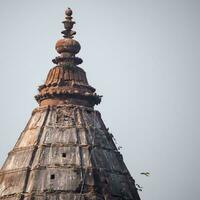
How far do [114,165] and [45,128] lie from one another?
453 cm

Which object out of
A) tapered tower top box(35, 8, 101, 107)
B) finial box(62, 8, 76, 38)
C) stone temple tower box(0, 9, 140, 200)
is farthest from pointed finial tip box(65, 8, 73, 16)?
stone temple tower box(0, 9, 140, 200)

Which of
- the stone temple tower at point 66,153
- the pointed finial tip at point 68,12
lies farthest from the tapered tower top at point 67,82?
the pointed finial tip at point 68,12

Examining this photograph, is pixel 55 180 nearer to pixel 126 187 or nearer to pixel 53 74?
pixel 126 187

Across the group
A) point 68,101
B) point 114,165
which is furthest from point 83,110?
point 114,165

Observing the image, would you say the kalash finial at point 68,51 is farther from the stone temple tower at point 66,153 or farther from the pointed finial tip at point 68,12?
the pointed finial tip at point 68,12

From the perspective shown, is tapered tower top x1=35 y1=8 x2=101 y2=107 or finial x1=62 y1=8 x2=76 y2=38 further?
finial x1=62 y1=8 x2=76 y2=38

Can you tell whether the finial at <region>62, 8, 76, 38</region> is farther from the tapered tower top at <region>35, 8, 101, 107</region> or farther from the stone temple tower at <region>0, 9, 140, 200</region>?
the stone temple tower at <region>0, 9, 140, 200</region>

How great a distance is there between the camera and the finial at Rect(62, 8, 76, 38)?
44.0 metres

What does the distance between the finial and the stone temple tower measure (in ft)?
6.07

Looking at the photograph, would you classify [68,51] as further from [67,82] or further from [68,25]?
[67,82]

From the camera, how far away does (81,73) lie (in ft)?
139

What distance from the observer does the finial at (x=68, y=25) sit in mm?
43969

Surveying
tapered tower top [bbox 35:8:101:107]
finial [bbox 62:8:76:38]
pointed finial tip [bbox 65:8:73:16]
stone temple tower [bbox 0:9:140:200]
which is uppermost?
pointed finial tip [bbox 65:8:73:16]

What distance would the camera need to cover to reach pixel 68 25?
4400 cm
